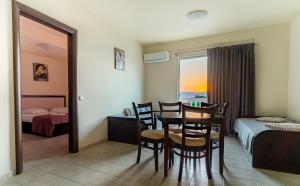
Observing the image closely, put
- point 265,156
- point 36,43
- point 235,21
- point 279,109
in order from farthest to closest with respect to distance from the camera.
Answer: point 36,43 → point 279,109 → point 235,21 → point 265,156

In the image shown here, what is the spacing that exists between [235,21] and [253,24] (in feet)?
1.69

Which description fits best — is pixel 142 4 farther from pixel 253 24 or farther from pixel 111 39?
pixel 253 24

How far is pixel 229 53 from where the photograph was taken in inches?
161

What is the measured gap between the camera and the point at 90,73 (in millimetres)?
3311

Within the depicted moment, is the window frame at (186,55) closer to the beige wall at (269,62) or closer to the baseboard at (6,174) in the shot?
the beige wall at (269,62)

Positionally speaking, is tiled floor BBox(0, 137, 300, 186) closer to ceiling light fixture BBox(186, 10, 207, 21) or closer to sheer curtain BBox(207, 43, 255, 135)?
sheer curtain BBox(207, 43, 255, 135)

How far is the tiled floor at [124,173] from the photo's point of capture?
201cm

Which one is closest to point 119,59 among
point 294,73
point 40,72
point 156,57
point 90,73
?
point 90,73

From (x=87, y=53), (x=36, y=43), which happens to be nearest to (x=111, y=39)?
(x=87, y=53)

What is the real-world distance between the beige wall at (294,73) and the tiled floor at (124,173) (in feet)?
5.09

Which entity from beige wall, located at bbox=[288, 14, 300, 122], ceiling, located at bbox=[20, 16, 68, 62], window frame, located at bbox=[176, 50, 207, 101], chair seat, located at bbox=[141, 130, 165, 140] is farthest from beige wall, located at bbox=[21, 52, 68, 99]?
beige wall, located at bbox=[288, 14, 300, 122]

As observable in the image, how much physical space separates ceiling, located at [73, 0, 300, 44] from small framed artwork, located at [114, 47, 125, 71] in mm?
523

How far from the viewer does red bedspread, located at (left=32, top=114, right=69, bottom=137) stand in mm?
3934

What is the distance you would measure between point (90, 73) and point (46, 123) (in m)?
1.82
